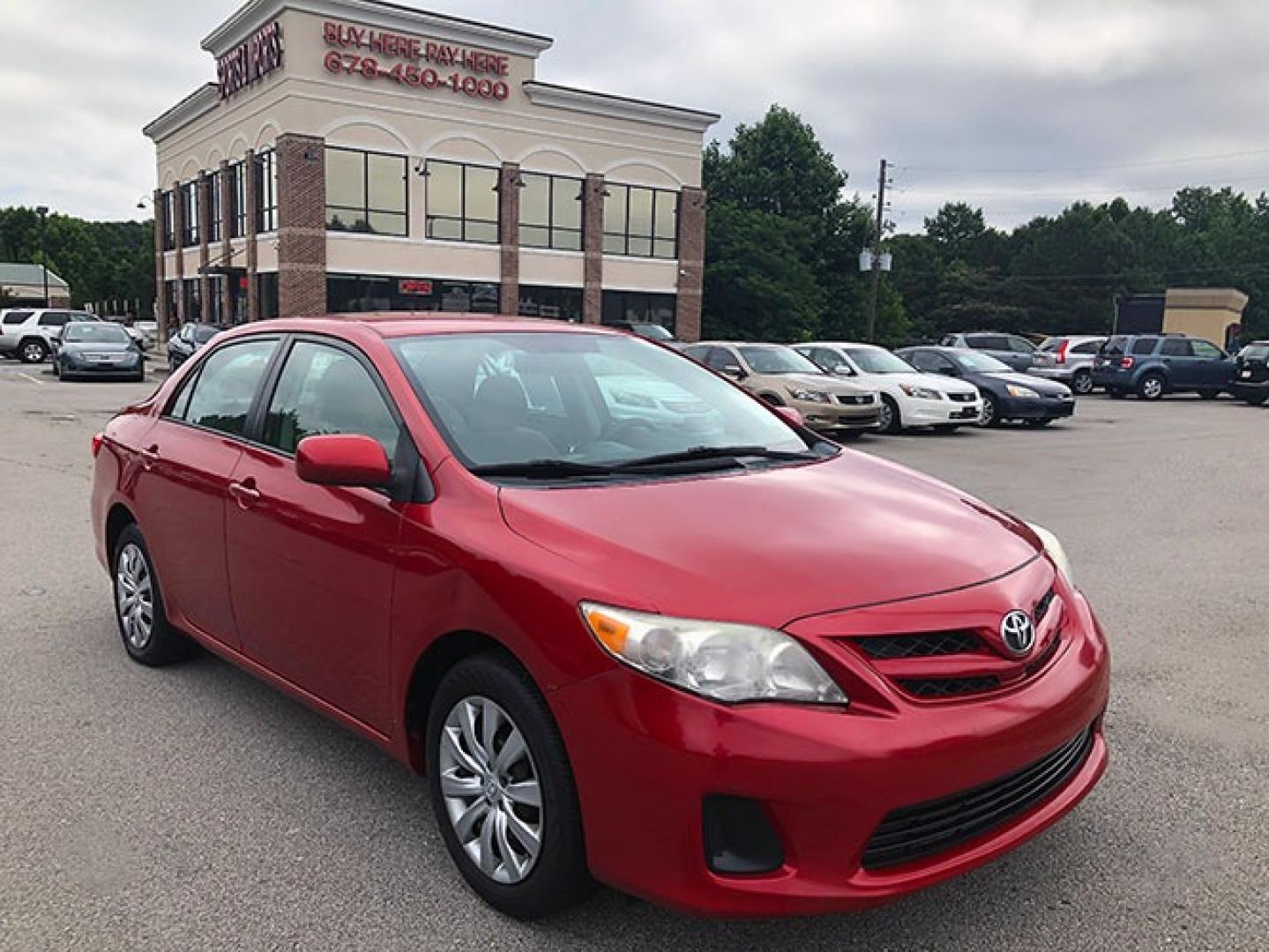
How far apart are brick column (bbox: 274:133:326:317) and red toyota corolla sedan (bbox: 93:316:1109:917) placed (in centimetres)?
3113

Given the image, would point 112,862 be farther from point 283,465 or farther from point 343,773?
point 283,465

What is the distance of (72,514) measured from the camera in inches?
331

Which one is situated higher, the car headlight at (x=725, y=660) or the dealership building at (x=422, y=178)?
the dealership building at (x=422, y=178)

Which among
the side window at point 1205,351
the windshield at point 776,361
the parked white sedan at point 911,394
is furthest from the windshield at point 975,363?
the side window at point 1205,351

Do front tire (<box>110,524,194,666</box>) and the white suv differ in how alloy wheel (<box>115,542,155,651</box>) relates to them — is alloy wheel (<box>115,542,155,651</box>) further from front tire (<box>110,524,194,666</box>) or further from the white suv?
the white suv

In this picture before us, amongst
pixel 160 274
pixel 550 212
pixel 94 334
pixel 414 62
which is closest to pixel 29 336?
pixel 94 334

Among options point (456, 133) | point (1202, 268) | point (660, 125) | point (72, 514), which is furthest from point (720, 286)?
point (1202, 268)

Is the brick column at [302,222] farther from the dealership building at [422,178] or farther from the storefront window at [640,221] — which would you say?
the storefront window at [640,221]

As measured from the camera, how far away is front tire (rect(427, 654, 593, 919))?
259 cm

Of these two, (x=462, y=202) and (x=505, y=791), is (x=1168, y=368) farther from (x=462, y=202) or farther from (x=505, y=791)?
(x=505, y=791)

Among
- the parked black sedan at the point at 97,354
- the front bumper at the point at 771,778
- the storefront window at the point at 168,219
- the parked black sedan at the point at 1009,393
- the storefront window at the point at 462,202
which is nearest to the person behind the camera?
the front bumper at the point at 771,778

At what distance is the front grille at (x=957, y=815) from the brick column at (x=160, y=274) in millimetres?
50125

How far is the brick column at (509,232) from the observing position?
120 ft

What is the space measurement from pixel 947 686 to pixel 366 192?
34.7 metres
